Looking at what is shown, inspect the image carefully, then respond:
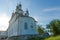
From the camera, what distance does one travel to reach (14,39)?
120 feet

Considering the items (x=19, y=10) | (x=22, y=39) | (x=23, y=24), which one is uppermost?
(x=19, y=10)

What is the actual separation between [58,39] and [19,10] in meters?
24.4

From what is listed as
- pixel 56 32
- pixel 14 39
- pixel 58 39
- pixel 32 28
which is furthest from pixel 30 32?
pixel 58 39

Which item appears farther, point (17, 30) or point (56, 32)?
point (17, 30)

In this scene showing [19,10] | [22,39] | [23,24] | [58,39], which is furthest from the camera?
[19,10]

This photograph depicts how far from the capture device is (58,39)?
84.5 feet

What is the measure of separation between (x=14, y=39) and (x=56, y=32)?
9.14 meters

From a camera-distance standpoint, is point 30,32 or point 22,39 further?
point 30,32

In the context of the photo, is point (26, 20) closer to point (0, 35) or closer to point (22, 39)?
point (22, 39)

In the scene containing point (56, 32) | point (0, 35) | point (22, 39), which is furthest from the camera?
point (0, 35)

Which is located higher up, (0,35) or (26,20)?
(26,20)

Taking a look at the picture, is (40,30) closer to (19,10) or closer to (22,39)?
(19,10)

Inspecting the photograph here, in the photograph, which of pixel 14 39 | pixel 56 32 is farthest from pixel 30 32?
pixel 56 32

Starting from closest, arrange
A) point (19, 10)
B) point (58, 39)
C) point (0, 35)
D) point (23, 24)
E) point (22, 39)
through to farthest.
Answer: point (58, 39) → point (22, 39) → point (23, 24) → point (19, 10) → point (0, 35)
